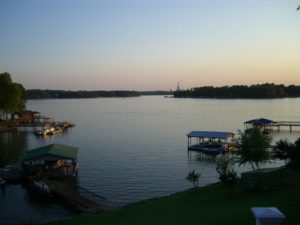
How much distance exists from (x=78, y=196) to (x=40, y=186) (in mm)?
5694

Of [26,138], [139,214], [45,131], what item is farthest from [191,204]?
[45,131]

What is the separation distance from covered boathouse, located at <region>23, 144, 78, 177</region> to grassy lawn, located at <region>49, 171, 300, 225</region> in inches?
801

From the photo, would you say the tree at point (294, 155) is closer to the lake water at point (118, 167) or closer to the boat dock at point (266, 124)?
the lake water at point (118, 167)

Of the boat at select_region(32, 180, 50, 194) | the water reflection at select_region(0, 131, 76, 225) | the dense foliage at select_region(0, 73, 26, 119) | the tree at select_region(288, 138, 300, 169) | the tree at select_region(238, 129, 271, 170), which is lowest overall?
the water reflection at select_region(0, 131, 76, 225)

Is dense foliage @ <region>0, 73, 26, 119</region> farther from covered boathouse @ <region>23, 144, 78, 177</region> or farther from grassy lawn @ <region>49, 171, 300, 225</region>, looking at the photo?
grassy lawn @ <region>49, 171, 300, 225</region>

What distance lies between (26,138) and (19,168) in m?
45.4

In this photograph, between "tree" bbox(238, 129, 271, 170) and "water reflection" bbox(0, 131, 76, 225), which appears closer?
"water reflection" bbox(0, 131, 76, 225)

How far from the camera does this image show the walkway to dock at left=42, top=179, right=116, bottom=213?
105ft

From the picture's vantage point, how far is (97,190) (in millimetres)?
40000

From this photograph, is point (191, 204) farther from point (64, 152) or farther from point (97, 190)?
point (64, 152)

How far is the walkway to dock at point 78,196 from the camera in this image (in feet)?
105

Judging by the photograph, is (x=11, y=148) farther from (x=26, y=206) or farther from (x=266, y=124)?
(x=266, y=124)

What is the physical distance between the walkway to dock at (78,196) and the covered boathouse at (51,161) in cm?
352

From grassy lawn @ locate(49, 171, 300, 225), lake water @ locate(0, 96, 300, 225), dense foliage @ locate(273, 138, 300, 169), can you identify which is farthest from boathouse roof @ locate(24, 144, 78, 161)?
dense foliage @ locate(273, 138, 300, 169)
